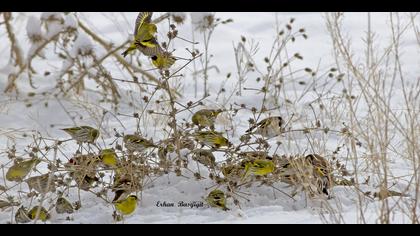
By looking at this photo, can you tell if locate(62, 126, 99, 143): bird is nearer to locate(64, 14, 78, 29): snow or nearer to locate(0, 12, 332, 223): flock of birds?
locate(0, 12, 332, 223): flock of birds

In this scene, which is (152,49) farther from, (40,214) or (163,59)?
(40,214)

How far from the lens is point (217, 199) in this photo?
9.36ft

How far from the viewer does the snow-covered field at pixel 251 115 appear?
2.83m

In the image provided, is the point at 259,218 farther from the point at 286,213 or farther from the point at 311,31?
the point at 311,31

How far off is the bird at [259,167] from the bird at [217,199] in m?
0.15

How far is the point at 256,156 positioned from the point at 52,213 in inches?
36.1

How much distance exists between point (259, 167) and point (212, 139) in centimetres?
28

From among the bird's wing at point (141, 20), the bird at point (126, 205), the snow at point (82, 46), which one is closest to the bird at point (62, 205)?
the bird at point (126, 205)

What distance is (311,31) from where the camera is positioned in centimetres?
706

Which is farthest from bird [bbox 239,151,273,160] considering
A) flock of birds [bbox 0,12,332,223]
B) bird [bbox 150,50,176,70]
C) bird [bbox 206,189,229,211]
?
bird [bbox 150,50,176,70]

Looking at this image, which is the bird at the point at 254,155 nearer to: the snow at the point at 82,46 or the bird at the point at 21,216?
the bird at the point at 21,216

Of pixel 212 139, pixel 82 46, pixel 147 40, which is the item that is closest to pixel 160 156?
pixel 212 139

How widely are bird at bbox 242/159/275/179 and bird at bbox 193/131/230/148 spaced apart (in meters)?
0.19
